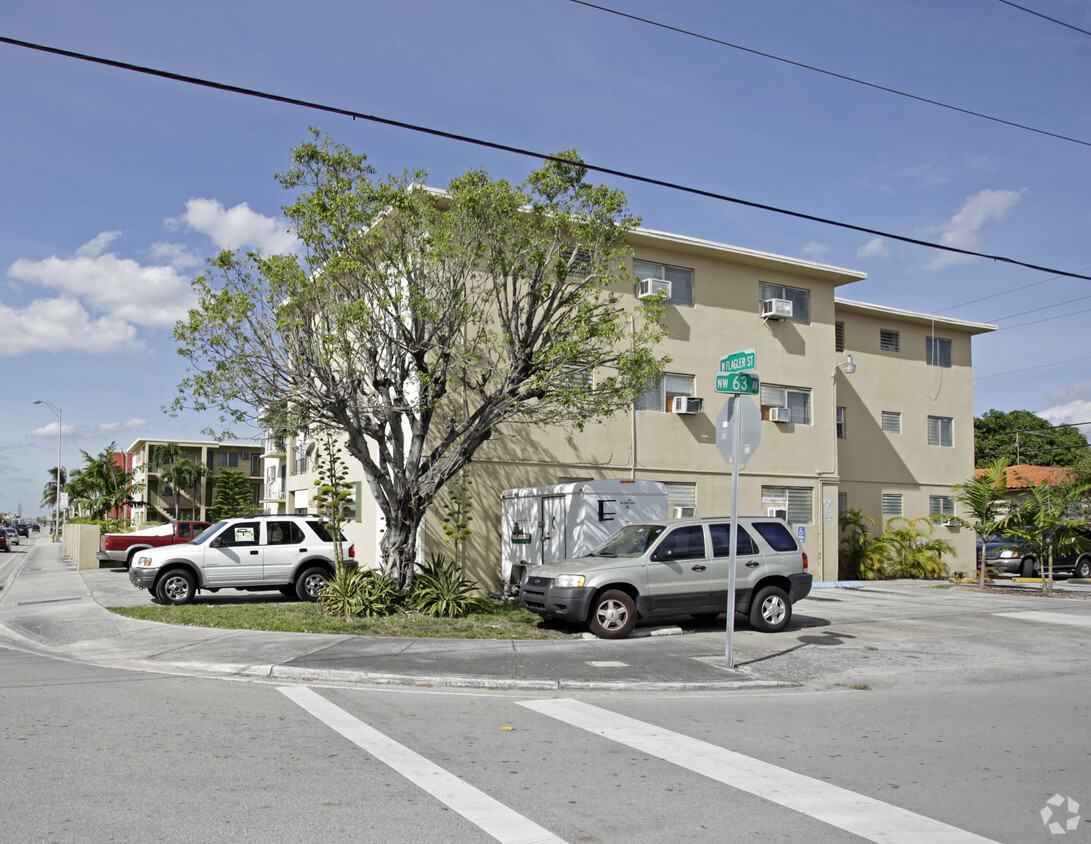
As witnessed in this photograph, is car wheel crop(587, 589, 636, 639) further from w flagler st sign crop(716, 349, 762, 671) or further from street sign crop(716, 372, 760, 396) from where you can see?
street sign crop(716, 372, 760, 396)

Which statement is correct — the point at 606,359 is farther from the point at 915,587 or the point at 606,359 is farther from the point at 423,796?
the point at 915,587

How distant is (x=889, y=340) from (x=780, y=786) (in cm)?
2556

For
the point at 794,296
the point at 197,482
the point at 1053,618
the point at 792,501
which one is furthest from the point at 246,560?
the point at 197,482

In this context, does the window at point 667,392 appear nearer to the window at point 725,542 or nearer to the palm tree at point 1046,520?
the window at point 725,542

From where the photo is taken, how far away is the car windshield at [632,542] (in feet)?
43.5

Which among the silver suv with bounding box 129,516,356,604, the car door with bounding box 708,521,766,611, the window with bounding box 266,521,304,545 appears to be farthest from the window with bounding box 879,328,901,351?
the window with bounding box 266,521,304,545

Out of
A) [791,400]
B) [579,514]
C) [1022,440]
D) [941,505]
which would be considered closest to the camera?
[579,514]

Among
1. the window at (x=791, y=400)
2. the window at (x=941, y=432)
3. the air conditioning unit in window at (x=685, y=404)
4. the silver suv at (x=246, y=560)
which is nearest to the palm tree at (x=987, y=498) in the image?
the window at (x=791, y=400)

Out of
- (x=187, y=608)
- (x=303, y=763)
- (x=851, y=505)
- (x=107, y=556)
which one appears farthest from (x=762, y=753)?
(x=107, y=556)

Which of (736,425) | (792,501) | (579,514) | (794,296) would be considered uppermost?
(794,296)

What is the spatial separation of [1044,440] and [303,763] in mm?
74532

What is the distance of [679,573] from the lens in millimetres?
13086

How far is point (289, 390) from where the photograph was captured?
14578 mm

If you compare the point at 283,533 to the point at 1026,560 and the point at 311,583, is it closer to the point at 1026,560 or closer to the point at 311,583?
the point at 311,583
